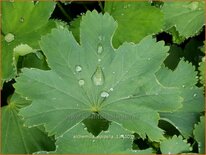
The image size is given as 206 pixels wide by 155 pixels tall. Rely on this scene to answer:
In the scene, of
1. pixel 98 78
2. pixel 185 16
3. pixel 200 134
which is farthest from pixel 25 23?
pixel 200 134

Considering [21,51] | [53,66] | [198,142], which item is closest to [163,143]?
[198,142]

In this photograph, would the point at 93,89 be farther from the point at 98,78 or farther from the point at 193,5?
the point at 193,5

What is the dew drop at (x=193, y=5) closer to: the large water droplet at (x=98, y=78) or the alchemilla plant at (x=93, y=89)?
the alchemilla plant at (x=93, y=89)

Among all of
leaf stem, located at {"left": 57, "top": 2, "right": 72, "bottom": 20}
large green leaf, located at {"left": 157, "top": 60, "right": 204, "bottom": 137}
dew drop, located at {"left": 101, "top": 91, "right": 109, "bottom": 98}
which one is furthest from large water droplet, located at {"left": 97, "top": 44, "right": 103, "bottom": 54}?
leaf stem, located at {"left": 57, "top": 2, "right": 72, "bottom": 20}

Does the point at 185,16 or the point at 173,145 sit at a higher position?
the point at 185,16

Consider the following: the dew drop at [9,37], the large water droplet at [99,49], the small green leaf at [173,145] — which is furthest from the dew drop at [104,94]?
the dew drop at [9,37]
